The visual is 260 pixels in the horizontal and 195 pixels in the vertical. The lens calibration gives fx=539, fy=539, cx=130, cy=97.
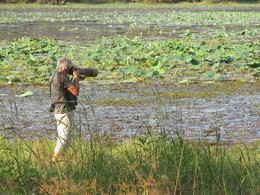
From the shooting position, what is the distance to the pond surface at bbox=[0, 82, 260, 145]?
25.0 ft

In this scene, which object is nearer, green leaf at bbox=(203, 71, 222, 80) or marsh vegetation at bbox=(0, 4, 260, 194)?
marsh vegetation at bbox=(0, 4, 260, 194)

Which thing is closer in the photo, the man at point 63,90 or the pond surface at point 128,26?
the man at point 63,90

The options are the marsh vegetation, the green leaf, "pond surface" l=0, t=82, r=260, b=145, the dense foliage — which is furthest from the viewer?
the dense foliage

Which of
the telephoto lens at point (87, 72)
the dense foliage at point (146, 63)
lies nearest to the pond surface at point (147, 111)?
the telephoto lens at point (87, 72)

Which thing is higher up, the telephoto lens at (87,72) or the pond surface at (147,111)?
the telephoto lens at (87,72)

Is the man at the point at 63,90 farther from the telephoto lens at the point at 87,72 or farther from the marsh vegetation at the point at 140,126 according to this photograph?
the marsh vegetation at the point at 140,126

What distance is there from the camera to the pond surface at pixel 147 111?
7.61 meters

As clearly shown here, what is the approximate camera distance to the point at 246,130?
25.2ft

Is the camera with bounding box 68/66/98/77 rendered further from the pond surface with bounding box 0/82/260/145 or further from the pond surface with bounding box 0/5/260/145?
the pond surface with bounding box 0/82/260/145

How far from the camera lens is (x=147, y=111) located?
29.5 feet

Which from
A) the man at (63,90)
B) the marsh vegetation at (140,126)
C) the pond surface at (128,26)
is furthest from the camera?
the pond surface at (128,26)

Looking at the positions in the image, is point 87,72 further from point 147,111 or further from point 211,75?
point 211,75

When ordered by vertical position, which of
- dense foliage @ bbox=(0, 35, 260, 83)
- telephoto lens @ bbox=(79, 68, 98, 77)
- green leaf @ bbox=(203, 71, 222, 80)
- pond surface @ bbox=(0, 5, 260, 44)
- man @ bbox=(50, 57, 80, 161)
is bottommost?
pond surface @ bbox=(0, 5, 260, 44)

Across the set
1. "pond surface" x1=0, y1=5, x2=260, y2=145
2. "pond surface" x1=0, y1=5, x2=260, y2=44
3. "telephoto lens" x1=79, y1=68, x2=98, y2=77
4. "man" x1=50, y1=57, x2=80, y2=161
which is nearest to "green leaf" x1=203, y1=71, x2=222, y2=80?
"pond surface" x1=0, y1=5, x2=260, y2=145
